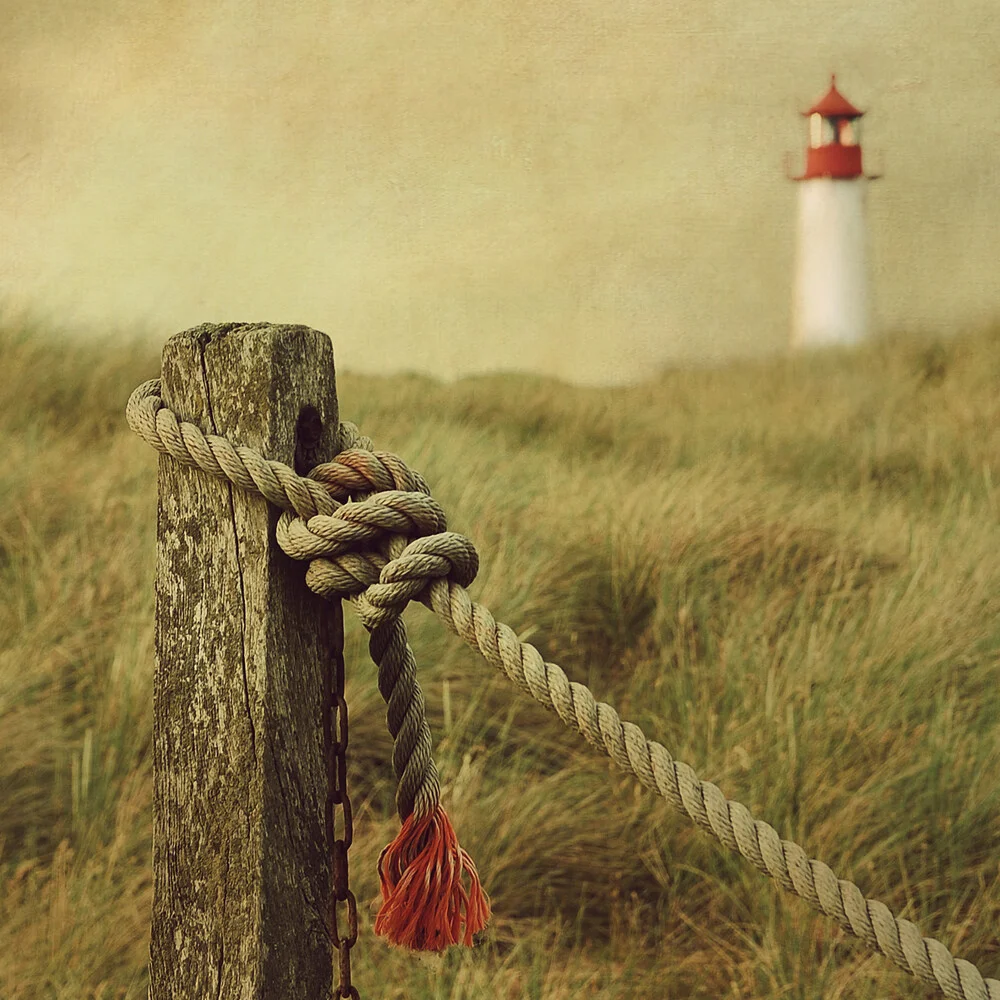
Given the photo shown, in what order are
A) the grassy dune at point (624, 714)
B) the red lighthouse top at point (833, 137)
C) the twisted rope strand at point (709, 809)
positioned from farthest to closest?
the red lighthouse top at point (833, 137)
the grassy dune at point (624, 714)
the twisted rope strand at point (709, 809)

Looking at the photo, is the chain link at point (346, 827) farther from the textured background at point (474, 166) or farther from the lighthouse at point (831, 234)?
the lighthouse at point (831, 234)

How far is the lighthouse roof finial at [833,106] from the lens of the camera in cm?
389

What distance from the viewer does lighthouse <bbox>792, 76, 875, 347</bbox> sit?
3.85 m

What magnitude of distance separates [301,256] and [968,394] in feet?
8.57

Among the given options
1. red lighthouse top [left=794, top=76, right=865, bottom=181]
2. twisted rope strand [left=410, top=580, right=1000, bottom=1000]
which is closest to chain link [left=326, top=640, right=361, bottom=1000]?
twisted rope strand [left=410, top=580, right=1000, bottom=1000]

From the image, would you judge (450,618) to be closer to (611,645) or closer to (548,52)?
(611,645)

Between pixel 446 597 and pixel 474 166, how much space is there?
3.35 meters

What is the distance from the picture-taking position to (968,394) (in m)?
4.18

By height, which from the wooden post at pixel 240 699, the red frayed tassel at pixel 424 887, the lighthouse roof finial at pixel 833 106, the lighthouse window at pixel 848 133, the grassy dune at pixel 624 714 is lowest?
the grassy dune at pixel 624 714

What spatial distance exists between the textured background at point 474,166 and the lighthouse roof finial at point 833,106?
5cm

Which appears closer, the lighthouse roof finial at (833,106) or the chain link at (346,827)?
the chain link at (346,827)

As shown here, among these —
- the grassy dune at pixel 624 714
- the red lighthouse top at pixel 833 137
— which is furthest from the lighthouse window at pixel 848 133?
the grassy dune at pixel 624 714

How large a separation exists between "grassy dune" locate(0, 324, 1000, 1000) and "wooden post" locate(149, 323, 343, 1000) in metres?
0.85

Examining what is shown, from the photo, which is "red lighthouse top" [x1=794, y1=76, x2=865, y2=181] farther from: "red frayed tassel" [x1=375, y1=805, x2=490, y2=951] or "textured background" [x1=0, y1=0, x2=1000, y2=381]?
"red frayed tassel" [x1=375, y1=805, x2=490, y2=951]
